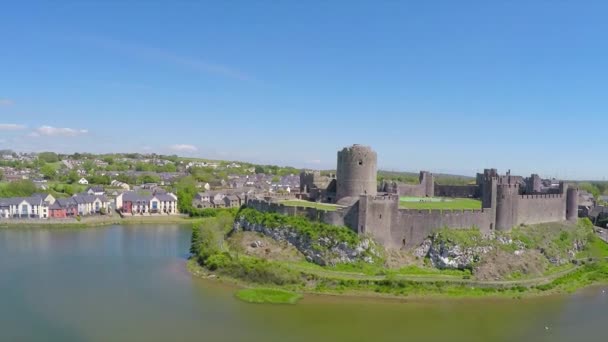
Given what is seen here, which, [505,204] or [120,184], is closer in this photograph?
[505,204]

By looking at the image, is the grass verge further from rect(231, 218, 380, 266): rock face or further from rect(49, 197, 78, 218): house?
rect(49, 197, 78, 218): house

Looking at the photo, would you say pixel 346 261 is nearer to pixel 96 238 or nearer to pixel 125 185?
pixel 96 238

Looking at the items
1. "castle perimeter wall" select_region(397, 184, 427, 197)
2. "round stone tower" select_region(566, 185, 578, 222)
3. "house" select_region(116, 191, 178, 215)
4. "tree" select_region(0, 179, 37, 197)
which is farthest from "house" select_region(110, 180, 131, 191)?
"round stone tower" select_region(566, 185, 578, 222)

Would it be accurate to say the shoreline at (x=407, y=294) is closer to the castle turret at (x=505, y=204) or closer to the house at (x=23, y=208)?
the castle turret at (x=505, y=204)

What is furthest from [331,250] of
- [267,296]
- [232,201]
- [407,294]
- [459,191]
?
[232,201]

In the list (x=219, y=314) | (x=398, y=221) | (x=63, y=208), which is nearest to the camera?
(x=219, y=314)

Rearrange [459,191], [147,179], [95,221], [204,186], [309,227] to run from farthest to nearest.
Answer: [147,179]
[204,186]
[95,221]
[459,191]
[309,227]

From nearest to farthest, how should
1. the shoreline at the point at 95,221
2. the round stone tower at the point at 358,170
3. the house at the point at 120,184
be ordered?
the round stone tower at the point at 358,170
the shoreline at the point at 95,221
the house at the point at 120,184

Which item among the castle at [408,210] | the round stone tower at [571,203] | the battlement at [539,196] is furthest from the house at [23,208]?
the round stone tower at [571,203]

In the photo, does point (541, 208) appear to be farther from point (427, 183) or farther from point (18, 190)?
point (18, 190)
